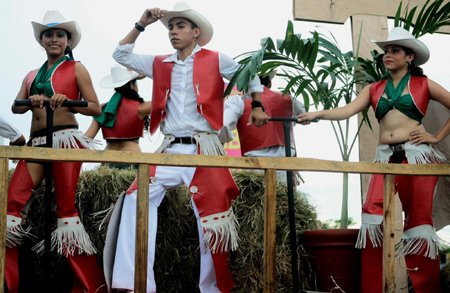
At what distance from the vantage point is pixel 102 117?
19.0 feet

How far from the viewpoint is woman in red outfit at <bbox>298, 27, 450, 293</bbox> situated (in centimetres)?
409

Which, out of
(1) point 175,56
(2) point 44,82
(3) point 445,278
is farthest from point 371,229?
(2) point 44,82

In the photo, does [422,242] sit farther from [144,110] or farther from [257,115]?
[144,110]

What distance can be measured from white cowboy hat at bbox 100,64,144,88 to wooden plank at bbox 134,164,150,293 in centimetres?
291

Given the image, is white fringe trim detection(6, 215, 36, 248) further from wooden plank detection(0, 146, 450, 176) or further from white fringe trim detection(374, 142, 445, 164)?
white fringe trim detection(374, 142, 445, 164)

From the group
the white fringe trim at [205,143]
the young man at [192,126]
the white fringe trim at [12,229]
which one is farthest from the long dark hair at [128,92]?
the white fringe trim at [12,229]

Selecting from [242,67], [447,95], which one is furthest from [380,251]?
[242,67]

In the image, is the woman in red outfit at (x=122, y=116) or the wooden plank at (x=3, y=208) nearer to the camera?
the wooden plank at (x=3, y=208)

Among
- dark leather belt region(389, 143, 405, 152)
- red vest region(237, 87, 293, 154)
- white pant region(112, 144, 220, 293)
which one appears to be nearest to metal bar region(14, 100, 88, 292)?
white pant region(112, 144, 220, 293)

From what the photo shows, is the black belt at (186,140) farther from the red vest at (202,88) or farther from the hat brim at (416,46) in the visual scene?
the hat brim at (416,46)

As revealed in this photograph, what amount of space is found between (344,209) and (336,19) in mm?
1761

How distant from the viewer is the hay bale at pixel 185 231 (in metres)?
4.90

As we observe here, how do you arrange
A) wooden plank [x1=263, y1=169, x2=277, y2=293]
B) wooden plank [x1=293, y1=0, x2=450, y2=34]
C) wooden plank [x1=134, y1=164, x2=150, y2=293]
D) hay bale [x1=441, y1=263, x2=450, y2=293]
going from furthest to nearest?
wooden plank [x1=293, y1=0, x2=450, y2=34], hay bale [x1=441, y1=263, x2=450, y2=293], wooden plank [x1=263, y1=169, x2=277, y2=293], wooden plank [x1=134, y1=164, x2=150, y2=293]

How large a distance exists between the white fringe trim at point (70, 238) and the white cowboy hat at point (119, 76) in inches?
78.5
